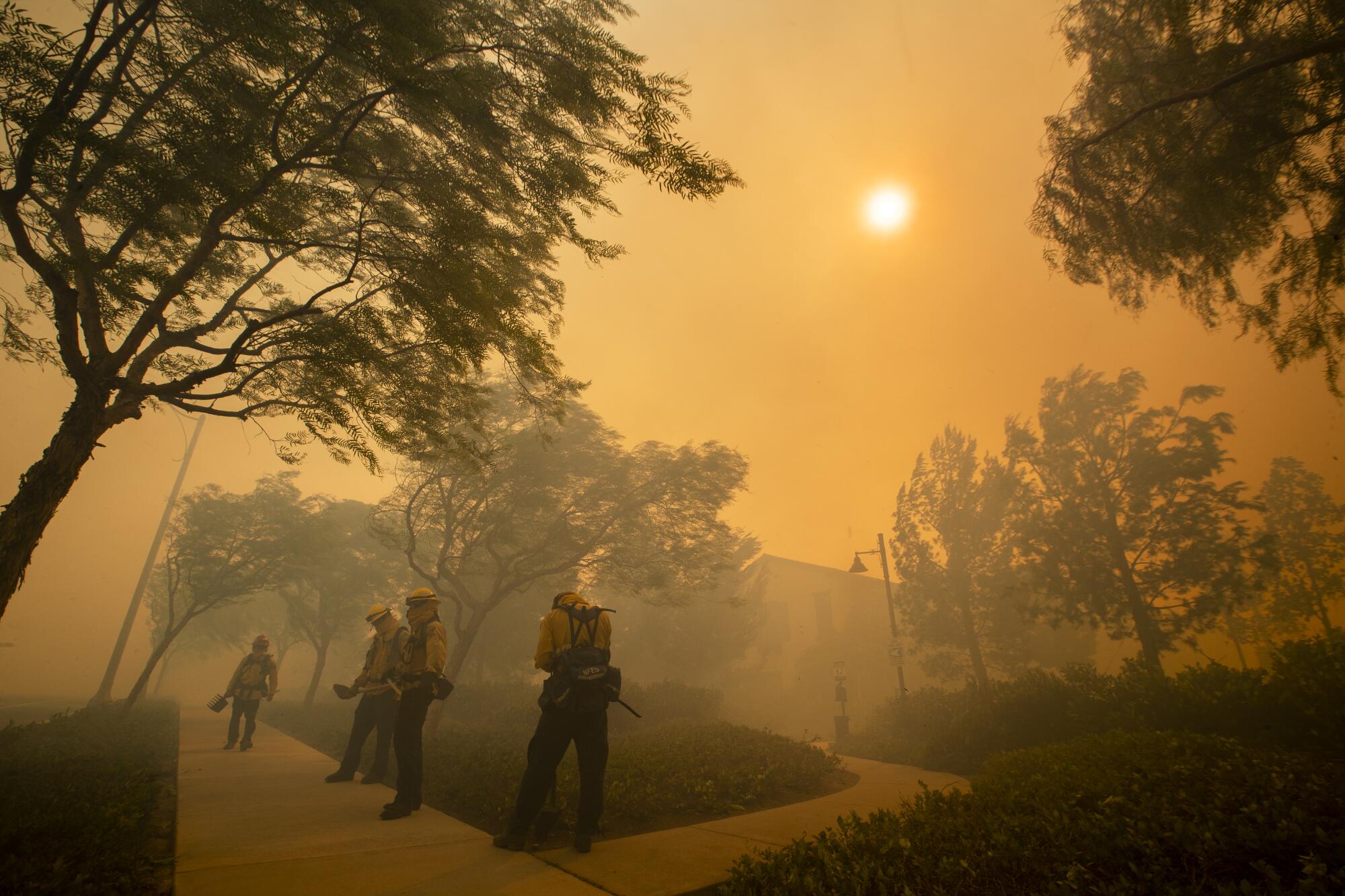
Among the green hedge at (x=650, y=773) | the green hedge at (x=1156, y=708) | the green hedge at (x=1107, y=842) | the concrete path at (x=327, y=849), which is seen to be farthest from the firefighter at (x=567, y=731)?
the green hedge at (x=1156, y=708)

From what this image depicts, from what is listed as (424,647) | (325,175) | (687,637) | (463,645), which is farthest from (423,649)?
(687,637)

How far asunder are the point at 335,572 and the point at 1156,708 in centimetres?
2578

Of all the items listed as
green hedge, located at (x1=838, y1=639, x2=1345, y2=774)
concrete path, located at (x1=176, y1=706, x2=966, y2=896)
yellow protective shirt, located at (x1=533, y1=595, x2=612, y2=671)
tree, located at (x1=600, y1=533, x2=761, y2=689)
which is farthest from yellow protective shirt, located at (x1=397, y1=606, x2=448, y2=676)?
tree, located at (x1=600, y1=533, x2=761, y2=689)

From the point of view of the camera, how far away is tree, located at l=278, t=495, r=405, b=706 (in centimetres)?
1958

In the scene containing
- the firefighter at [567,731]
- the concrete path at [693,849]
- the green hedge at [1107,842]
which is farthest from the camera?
the firefighter at [567,731]

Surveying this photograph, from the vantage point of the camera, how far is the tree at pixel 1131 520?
47.6 ft

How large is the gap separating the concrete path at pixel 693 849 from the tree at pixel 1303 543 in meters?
23.4

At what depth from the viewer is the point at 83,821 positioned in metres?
3.37

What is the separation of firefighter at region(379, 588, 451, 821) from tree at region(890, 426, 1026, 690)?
1957cm

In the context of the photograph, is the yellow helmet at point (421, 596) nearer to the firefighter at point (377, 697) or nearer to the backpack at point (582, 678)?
the firefighter at point (377, 697)

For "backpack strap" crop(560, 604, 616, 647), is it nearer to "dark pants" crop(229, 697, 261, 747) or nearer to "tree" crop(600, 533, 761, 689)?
"dark pants" crop(229, 697, 261, 747)

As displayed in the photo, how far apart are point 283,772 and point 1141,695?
1222cm

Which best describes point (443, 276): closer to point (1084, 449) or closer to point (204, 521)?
point (1084, 449)

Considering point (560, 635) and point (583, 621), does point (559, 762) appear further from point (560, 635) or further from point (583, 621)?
point (583, 621)
